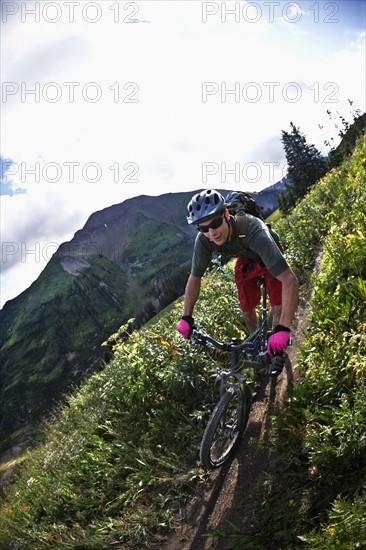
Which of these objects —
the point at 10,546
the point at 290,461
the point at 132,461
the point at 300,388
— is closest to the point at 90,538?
the point at 132,461

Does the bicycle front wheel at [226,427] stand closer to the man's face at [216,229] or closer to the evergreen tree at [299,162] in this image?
the man's face at [216,229]

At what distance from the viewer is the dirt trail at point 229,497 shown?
5.30 metres

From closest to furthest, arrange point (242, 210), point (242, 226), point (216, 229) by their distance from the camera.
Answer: point (216, 229)
point (242, 226)
point (242, 210)

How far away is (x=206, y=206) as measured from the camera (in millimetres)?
5305

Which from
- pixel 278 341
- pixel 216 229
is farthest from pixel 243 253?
pixel 278 341

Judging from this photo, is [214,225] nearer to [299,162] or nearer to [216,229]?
[216,229]

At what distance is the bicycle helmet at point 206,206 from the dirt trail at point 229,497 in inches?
137

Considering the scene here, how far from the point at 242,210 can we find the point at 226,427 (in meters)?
3.43

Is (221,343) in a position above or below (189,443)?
above

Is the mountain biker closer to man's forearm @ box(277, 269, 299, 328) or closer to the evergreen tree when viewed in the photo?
man's forearm @ box(277, 269, 299, 328)

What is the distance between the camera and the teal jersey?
5270 millimetres

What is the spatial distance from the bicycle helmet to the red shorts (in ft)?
→ 4.85

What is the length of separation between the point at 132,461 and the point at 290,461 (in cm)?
333

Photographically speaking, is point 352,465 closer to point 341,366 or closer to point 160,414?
point 341,366
